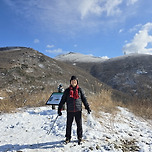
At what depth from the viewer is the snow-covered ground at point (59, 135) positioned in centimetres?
358

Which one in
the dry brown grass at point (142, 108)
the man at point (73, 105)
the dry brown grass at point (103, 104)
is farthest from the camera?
the dry brown grass at point (142, 108)

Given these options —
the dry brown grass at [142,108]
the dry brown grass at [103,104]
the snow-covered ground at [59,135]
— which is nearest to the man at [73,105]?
the snow-covered ground at [59,135]

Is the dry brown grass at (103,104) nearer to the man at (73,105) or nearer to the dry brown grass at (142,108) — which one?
the dry brown grass at (142,108)

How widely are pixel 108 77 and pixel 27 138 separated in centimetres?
2498

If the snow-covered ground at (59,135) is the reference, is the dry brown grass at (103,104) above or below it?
above

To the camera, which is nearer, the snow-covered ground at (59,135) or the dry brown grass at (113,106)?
the snow-covered ground at (59,135)

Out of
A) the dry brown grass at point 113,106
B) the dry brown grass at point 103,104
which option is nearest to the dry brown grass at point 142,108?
the dry brown grass at point 113,106

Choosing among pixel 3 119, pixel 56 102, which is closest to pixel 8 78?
pixel 3 119

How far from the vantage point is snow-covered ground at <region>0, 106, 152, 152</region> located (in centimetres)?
358

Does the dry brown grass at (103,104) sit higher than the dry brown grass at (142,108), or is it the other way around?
the dry brown grass at (103,104)

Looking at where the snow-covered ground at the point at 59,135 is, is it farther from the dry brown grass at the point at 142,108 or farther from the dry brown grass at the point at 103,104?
the dry brown grass at the point at 142,108

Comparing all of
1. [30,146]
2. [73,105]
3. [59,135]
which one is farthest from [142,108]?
[30,146]

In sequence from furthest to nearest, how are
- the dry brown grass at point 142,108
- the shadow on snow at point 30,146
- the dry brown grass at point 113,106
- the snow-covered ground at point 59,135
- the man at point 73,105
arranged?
the dry brown grass at point 142,108 < the dry brown grass at point 113,106 < the man at point 73,105 < the snow-covered ground at point 59,135 < the shadow on snow at point 30,146

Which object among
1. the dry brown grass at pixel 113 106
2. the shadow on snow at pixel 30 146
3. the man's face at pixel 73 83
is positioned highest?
the man's face at pixel 73 83
